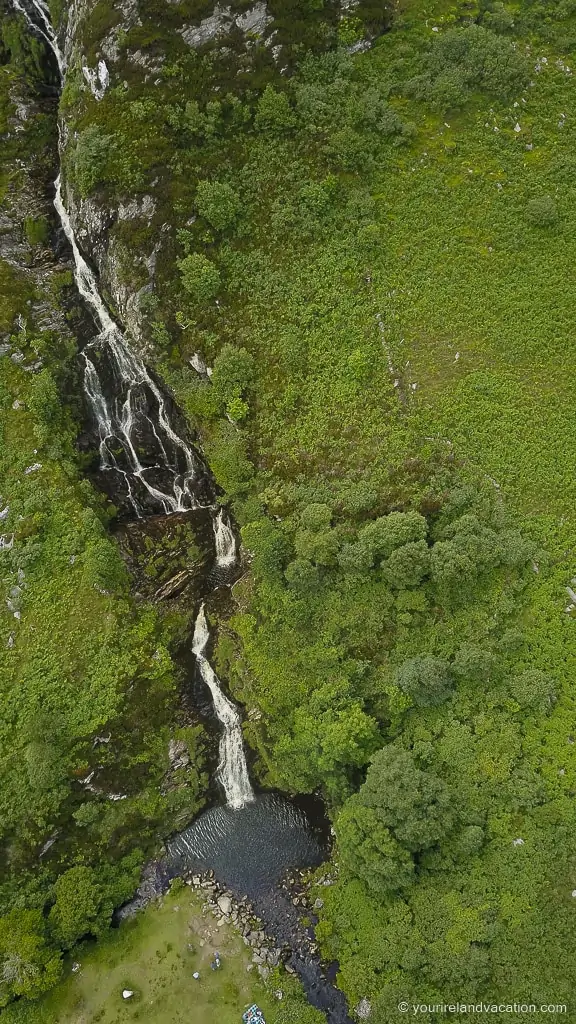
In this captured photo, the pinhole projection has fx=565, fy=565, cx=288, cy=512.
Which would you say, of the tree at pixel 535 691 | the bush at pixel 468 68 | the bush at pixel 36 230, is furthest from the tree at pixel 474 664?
the bush at pixel 36 230

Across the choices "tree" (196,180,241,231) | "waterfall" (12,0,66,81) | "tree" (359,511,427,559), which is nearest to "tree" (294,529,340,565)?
"tree" (359,511,427,559)

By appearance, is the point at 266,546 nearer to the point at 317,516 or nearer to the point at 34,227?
the point at 317,516

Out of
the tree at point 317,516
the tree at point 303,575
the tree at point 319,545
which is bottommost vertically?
the tree at point 303,575

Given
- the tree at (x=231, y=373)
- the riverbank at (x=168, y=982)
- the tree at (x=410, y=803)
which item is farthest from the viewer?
the tree at (x=231, y=373)

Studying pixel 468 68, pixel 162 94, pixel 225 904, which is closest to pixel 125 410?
pixel 162 94

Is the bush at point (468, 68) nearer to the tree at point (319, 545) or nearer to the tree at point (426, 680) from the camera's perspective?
the tree at point (319, 545)

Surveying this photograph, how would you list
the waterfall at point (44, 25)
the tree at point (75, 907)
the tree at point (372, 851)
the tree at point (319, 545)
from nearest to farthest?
the tree at point (372, 851) < the tree at point (75, 907) < the tree at point (319, 545) < the waterfall at point (44, 25)

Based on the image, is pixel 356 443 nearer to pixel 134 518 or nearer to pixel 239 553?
pixel 239 553
